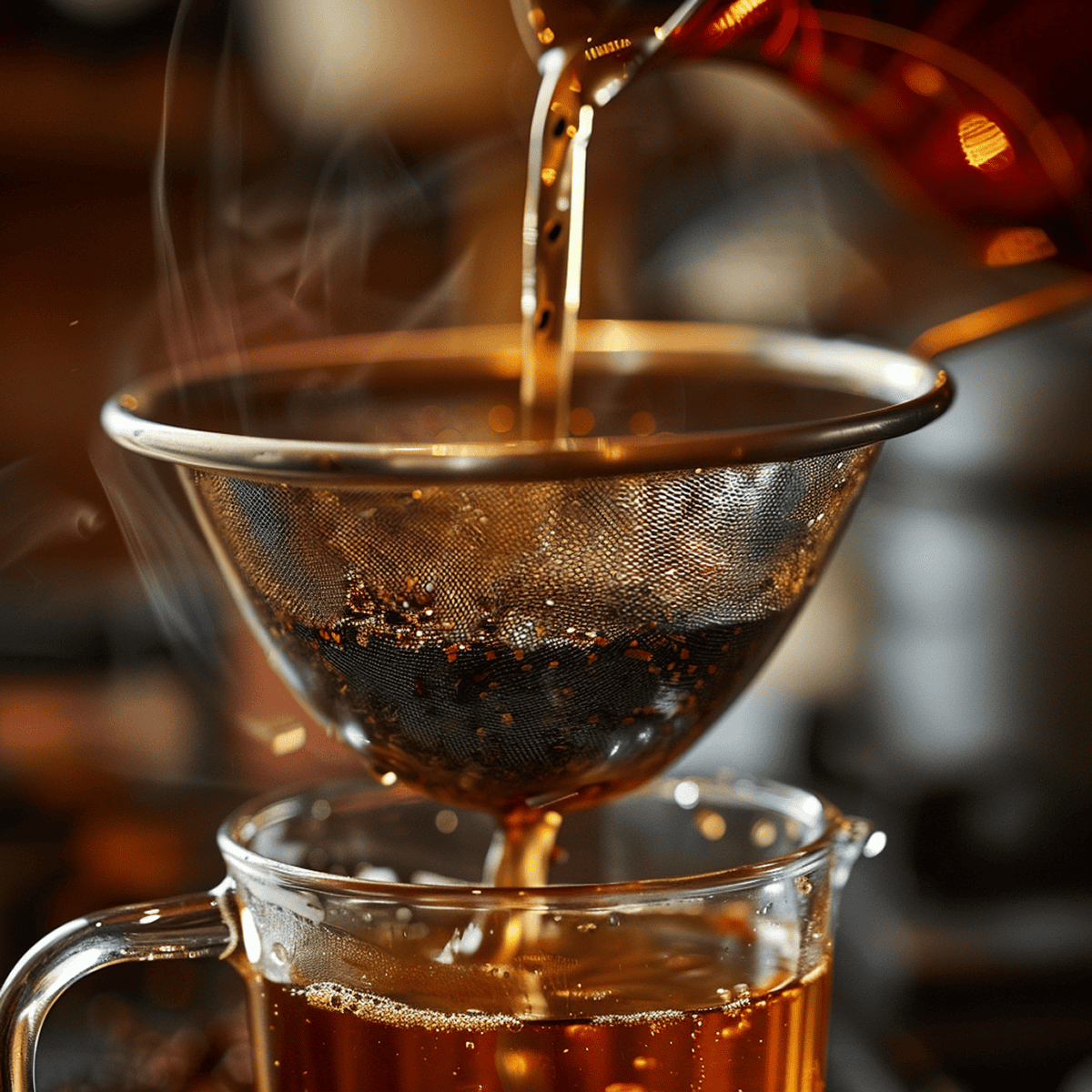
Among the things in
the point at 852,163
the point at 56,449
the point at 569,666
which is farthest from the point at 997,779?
the point at 56,449

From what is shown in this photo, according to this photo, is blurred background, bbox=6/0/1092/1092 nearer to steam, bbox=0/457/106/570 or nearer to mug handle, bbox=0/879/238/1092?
steam, bbox=0/457/106/570

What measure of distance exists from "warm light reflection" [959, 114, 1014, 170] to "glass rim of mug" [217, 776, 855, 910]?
299mm

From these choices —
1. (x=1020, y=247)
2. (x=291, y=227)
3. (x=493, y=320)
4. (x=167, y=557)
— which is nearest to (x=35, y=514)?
(x=167, y=557)

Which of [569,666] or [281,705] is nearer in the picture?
[569,666]

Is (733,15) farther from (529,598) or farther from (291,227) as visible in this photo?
(291,227)

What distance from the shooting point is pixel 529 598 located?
0.39 metres

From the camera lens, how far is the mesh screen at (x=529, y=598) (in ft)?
1.27

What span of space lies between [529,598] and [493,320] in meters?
1.21

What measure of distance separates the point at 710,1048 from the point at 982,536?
2.67 ft

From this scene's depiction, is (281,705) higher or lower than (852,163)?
lower

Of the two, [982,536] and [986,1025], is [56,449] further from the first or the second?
[986,1025]

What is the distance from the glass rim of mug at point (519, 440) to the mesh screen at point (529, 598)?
0.02 metres

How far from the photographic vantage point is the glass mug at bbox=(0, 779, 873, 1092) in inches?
15.0

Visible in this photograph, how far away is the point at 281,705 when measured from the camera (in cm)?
166
